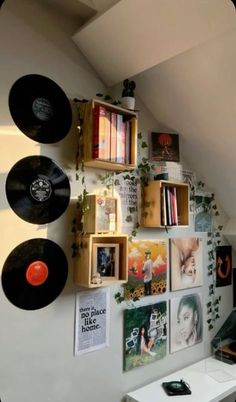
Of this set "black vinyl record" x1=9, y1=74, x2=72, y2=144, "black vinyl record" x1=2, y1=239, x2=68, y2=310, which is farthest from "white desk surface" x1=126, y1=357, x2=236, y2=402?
"black vinyl record" x1=9, y1=74, x2=72, y2=144

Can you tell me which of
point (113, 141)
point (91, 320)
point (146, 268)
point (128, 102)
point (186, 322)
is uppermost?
point (128, 102)

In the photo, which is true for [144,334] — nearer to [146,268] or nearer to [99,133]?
[146,268]

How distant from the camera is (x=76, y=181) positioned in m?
1.71

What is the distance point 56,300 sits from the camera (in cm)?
158

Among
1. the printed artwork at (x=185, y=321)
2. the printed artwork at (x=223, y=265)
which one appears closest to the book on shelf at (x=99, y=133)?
the printed artwork at (x=185, y=321)

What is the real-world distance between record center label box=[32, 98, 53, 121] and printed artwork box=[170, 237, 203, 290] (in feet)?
3.93

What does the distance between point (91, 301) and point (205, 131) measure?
1328 millimetres

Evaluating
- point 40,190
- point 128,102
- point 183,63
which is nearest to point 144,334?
point 40,190

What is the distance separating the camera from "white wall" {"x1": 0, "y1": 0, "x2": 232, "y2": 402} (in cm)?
144

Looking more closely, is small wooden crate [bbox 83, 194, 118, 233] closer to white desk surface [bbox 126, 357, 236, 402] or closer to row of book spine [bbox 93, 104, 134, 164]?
row of book spine [bbox 93, 104, 134, 164]

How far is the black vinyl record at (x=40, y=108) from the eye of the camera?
1501 mm

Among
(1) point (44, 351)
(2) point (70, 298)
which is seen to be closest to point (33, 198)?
(2) point (70, 298)

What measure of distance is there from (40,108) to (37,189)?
419 mm

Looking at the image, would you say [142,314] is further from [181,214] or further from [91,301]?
[181,214]
